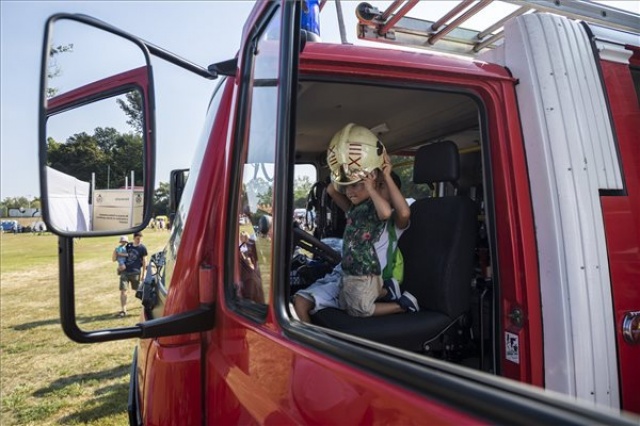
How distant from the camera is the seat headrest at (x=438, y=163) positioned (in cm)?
201

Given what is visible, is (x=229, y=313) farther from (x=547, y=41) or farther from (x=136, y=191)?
(x=547, y=41)

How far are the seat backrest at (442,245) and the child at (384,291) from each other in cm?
11

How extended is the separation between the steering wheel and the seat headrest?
25.8 inches

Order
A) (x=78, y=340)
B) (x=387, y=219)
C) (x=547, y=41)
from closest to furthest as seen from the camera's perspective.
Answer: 1. (x=78, y=340)
2. (x=547, y=41)
3. (x=387, y=219)

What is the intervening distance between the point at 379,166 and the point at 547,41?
2.75 ft

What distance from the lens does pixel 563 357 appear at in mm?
1335

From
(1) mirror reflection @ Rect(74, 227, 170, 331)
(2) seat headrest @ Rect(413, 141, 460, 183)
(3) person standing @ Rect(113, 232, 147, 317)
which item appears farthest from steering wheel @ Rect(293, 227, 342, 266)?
(3) person standing @ Rect(113, 232, 147, 317)

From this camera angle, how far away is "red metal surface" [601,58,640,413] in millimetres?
1402

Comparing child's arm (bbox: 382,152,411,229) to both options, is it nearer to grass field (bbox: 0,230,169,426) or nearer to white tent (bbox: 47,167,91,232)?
white tent (bbox: 47,167,91,232)

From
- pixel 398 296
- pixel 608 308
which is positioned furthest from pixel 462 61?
pixel 398 296

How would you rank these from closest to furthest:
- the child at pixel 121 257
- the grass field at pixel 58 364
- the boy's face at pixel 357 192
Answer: the boy's face at pixel 357 192
the grass field at pixel 58 364
the child at pixel 121 257

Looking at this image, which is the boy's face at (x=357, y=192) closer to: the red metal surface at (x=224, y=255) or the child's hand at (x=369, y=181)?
the child's hand at (x=369, y=181)

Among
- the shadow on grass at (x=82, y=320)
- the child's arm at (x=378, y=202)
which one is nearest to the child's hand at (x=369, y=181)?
the child's arm at (x=378, y=202)

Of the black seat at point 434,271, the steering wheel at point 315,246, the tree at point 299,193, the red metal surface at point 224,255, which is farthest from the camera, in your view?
the steering wheel at point 315,246
